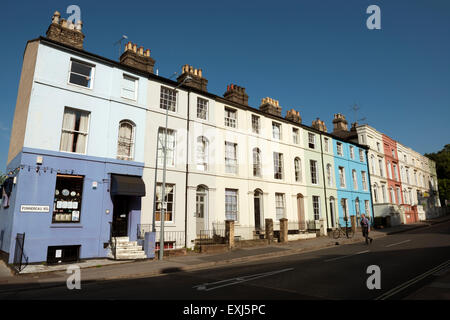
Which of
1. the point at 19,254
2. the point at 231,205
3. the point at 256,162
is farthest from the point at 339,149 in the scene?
the point at 19,254

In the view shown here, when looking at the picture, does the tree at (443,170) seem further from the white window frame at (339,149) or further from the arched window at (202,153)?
the arched window at (202,153)

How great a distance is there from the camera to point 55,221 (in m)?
12.9

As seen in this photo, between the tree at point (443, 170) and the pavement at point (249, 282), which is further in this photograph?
the tree at point (443, 170)

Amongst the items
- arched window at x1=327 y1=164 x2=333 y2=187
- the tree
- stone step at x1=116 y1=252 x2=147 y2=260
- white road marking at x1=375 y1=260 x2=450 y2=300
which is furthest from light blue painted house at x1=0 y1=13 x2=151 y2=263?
the tree

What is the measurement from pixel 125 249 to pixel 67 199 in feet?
12.3

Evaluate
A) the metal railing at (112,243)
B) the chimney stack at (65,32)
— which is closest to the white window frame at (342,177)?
the metal railing at (112,243)

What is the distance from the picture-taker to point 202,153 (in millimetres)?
19219

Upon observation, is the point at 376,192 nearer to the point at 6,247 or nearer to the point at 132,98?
the point at 132,98

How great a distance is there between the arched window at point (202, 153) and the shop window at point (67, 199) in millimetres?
7491

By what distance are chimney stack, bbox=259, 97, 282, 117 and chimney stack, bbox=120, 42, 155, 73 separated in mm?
10959

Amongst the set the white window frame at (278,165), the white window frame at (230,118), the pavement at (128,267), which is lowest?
the pavement at (128,267)

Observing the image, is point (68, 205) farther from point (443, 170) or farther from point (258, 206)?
point (443, 170)

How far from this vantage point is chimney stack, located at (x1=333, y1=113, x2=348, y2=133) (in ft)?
127

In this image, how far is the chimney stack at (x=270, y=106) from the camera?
24.9 m
